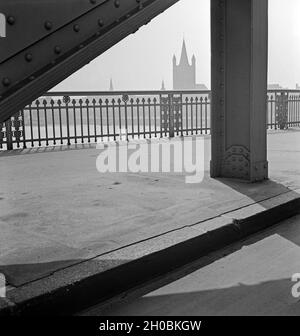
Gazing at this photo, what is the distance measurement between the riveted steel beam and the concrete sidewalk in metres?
1.26

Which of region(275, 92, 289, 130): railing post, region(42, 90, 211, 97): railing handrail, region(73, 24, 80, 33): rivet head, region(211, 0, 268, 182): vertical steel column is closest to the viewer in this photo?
region(73, 24, 80, 33): rivet head

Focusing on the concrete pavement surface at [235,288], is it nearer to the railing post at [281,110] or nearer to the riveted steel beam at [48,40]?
the riveted steel beam at [48,40]

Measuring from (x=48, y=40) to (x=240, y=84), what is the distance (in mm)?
3749

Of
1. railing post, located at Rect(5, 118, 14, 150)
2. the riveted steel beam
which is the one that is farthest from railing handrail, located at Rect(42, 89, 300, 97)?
the riveted steel beam

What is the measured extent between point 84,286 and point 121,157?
19.6ft

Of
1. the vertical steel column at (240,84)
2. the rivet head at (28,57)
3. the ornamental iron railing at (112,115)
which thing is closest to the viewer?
the rivet head at (28,57)

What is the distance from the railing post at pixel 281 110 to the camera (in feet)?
54.0

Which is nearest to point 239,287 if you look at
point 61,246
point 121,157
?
point 61,246

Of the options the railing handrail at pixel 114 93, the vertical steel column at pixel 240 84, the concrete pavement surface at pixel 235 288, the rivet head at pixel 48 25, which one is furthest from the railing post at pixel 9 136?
the rivet head at pixel 48 25

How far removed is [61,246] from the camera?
3.77 meters

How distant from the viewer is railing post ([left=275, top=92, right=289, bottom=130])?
1645 centimetres

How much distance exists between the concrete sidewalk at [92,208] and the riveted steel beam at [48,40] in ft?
4.13

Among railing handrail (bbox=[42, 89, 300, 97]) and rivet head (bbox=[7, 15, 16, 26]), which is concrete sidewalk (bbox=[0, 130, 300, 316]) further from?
railing handrail (bbox=[42, 89, 300, 97])

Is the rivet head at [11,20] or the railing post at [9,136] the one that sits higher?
the rivet head at [11,20]
